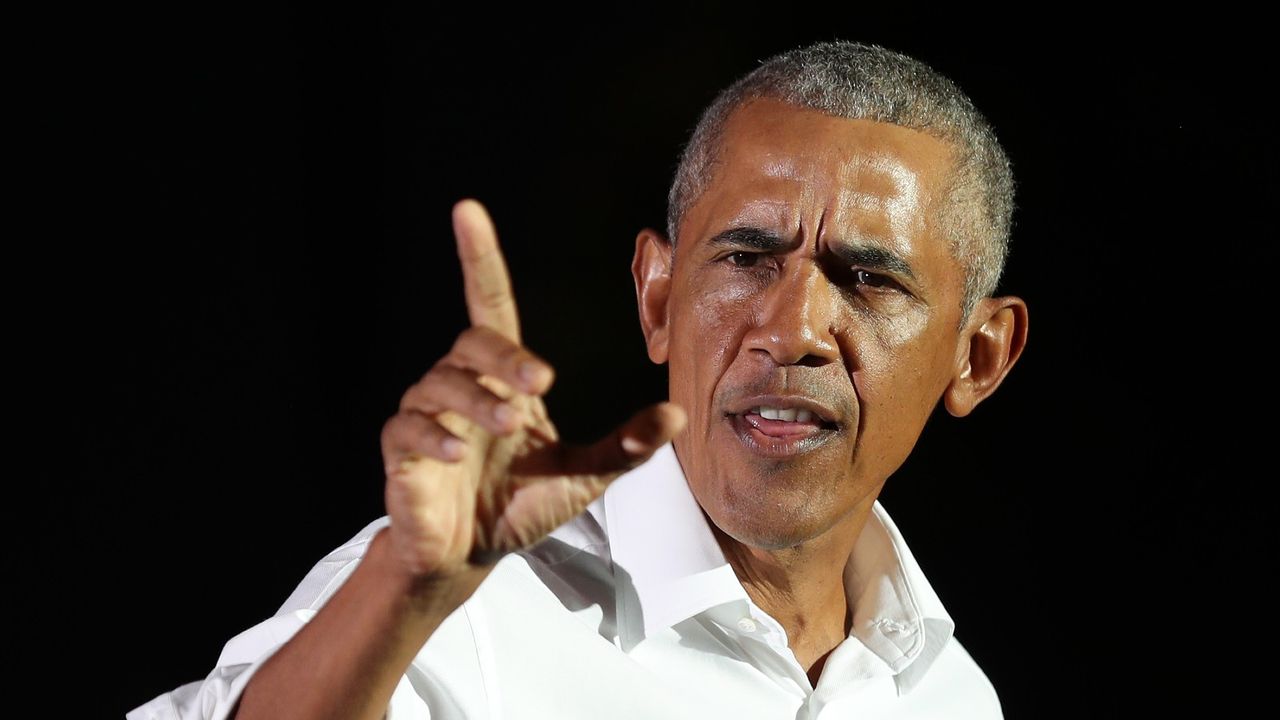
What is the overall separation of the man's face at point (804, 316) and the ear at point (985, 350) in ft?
0.56

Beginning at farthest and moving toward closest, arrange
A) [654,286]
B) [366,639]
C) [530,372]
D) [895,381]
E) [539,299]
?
[539,299] < [654,286] < [895,381] < [366,639] < [530,372]

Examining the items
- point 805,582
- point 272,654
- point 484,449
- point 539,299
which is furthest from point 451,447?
point 539,299

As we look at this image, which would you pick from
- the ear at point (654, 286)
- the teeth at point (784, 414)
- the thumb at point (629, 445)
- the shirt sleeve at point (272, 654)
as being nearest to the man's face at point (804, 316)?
the teeth at point (784, 414)

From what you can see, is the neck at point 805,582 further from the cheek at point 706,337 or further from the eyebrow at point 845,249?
the eyebrow at point 845,249

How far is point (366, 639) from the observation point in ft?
4.25

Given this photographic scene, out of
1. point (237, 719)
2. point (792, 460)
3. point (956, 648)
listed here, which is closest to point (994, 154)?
point (792, 460)

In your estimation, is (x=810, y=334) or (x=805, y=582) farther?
(x=805, y=582)

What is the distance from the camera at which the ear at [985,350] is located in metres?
2.12

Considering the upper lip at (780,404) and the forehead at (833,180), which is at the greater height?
the forehead at (833,180)

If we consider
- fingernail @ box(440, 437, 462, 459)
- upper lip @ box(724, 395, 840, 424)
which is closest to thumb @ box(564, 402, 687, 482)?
fingernail @ box(440, 437, 462, 459)

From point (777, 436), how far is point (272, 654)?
0.74 metres

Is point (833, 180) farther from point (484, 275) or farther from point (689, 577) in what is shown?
point (484, 275)

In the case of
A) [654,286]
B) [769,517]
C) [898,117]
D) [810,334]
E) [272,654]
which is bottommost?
[272,654]

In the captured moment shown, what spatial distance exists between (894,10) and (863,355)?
3.63 feet
